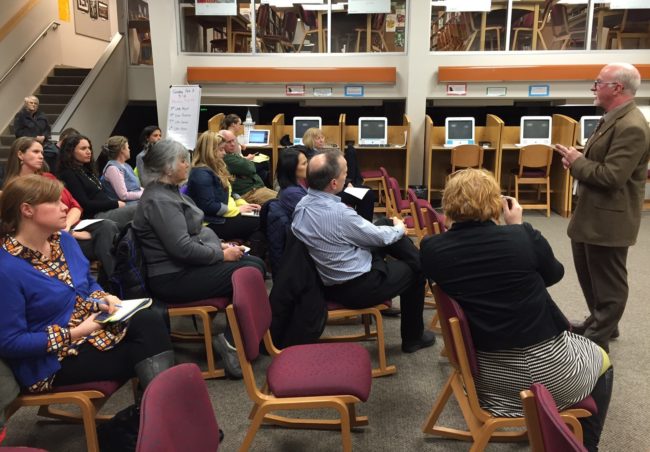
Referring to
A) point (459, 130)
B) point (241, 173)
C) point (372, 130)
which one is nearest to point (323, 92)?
point (372, 130)

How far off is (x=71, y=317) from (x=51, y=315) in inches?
3.0

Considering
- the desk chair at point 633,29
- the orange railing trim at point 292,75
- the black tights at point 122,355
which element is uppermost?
the desk chair at point 633,29

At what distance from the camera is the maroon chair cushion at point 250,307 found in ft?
5.74

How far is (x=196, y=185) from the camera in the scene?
3.47m

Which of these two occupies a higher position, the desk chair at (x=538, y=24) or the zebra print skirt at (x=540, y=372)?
the desk chair at (x=538, y=24)

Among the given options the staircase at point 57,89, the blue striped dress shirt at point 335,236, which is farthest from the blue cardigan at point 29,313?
the staircase at point 57,89

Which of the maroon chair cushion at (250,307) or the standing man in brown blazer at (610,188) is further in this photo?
the standing man in brown blazer at (610,188)

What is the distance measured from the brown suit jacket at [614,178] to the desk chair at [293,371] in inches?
55.4

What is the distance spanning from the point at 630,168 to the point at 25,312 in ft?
8.36

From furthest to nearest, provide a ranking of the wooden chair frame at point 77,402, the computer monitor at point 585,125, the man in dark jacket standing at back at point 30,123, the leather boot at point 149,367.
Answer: the computer monitor at point 585,125, the man in dark jacket standing at back at point 30,123, the leather boot at point 149,367, the wooden chair frame at point 77,402

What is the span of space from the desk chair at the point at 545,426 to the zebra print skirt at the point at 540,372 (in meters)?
0.62

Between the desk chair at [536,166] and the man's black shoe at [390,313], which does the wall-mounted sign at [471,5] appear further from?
the man's black shoe at [390,313]

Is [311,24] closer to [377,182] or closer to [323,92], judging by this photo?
[323,92]

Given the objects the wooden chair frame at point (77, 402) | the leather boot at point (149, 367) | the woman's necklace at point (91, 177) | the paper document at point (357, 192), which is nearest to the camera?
the wooden chair frame at point (77, 402)
